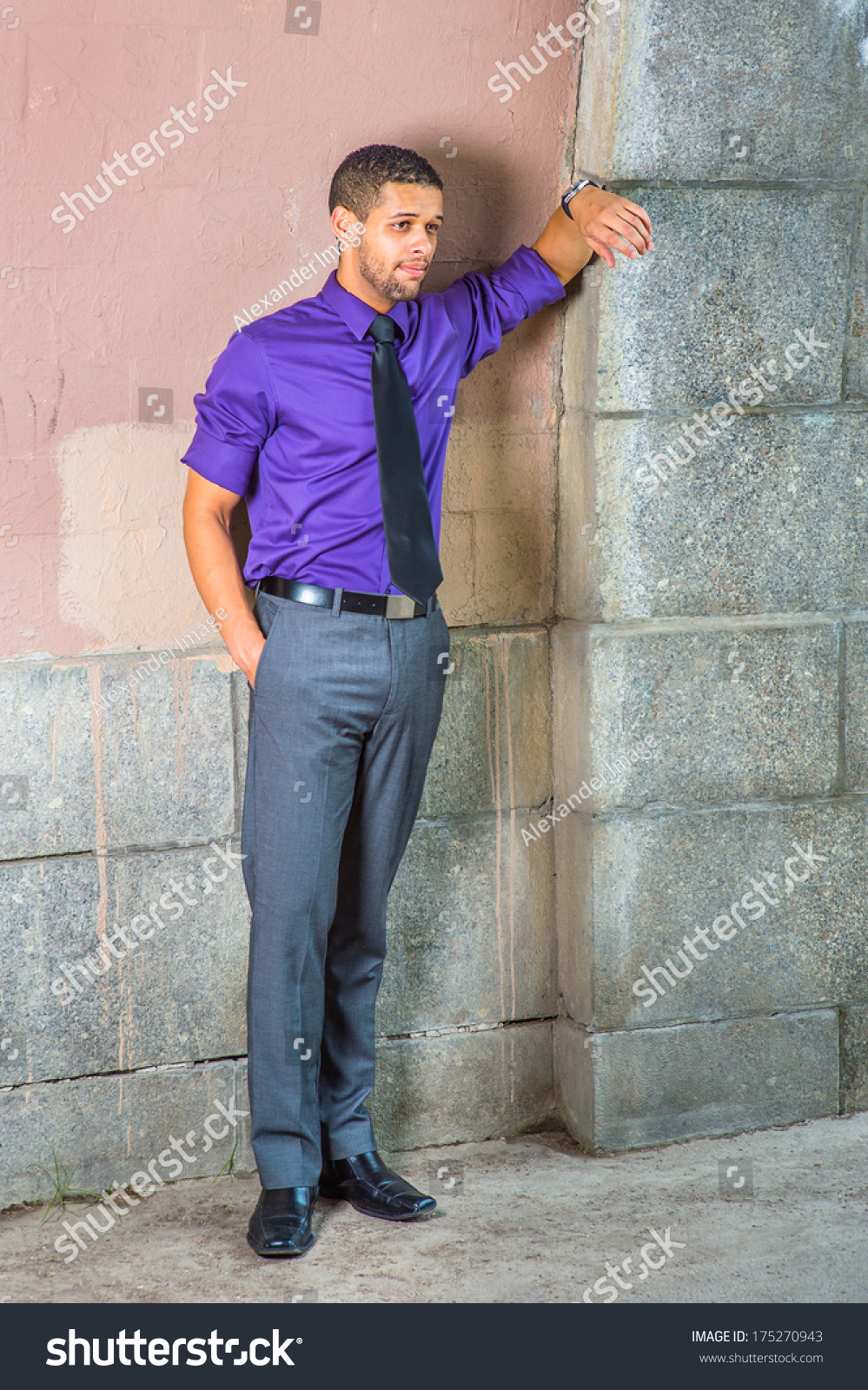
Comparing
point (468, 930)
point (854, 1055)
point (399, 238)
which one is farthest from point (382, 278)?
point (854, 1055)

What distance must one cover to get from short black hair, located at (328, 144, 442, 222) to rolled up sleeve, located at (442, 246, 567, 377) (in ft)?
0.99

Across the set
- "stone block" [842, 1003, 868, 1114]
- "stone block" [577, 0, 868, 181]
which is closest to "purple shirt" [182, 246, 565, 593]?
"stone block" [577, 0, 868, 181]

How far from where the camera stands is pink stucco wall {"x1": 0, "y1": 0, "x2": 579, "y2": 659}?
2.94 meters

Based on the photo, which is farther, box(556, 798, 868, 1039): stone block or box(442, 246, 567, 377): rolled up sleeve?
box(556, 798, 868, 1039): stone block

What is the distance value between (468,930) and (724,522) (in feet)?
4.21

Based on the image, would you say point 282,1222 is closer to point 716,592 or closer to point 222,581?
point 222,581

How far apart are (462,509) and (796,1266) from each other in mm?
1981

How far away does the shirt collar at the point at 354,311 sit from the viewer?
2.86 meters

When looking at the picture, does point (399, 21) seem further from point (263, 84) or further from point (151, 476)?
point (151, 476)

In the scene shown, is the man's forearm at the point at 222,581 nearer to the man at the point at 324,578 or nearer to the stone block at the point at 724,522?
the man at the point at 324,578

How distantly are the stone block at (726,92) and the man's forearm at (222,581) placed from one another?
53.3 inches

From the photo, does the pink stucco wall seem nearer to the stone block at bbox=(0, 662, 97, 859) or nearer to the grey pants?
the stone block at bbox=(0, 662, 97, 859)

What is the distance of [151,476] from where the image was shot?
3.12m
